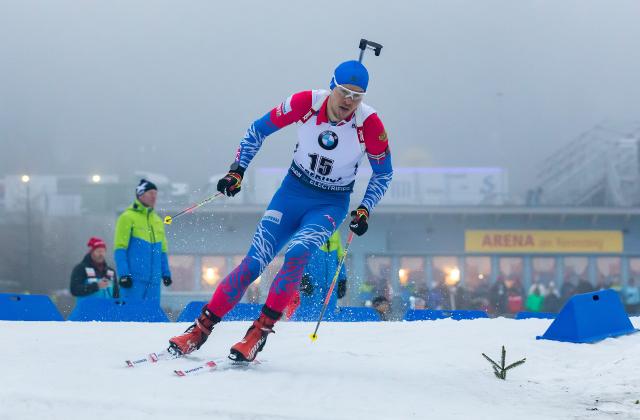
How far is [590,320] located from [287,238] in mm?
2414

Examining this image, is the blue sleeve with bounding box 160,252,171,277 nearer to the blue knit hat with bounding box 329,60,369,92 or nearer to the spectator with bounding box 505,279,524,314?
the blue knit hat with bounding box 329,60,369,92

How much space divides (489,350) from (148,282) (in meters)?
5.24

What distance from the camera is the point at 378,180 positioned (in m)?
5.68

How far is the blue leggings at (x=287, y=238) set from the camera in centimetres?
500

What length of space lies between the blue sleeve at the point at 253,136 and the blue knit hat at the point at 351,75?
0.57m

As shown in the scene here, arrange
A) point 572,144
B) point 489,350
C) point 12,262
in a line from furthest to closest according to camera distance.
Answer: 1. point 12,262
2. point 572,144
3. point 489,350

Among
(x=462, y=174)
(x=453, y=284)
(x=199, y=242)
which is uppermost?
(x=462, y=174)

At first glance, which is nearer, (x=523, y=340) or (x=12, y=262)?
(x=523, y=340)

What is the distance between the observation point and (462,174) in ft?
102

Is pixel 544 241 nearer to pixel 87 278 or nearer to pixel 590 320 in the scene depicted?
pixel 87 278

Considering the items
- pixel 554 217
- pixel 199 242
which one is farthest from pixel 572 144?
pixel 199 242

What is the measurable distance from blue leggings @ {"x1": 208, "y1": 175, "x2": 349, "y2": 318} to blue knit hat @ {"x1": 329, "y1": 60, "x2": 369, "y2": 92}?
76 cm

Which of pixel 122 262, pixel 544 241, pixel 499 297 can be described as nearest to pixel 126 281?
pixel 122 262

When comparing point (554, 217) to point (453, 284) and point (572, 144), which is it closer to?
point (572, 144)
